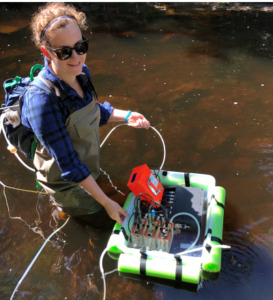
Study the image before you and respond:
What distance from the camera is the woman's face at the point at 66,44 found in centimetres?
167

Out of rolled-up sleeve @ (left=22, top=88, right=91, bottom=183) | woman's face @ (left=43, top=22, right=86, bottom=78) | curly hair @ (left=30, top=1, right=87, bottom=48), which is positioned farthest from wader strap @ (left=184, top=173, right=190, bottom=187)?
curly hair @ (left=30, top=1, right=87, bottom=48)

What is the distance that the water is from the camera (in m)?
2.27

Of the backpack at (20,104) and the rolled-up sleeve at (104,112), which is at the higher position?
the backpack at (20,104)

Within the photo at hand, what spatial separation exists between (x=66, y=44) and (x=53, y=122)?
453mm

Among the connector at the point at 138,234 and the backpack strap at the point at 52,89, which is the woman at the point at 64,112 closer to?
the backpack strap at the point at 52,89

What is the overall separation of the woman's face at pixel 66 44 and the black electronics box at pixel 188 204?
1.27m

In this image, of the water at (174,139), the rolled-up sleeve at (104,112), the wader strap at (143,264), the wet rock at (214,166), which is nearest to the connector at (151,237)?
the wader strap at (143,264)

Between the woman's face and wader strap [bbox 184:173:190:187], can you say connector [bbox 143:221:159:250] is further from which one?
the woman's face

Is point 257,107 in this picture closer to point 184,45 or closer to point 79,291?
point 184,45

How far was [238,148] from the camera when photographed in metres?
3.40

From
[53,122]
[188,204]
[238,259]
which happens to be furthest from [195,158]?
[53,122]

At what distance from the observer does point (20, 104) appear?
1.87 meters

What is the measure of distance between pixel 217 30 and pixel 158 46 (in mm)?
1520

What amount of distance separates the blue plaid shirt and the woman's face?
0.18ft
